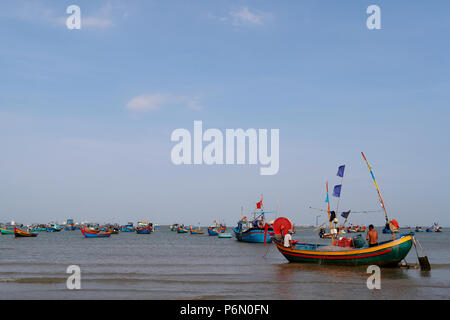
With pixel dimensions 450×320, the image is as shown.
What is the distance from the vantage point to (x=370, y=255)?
73.5ft

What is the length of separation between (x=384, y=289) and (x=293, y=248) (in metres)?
8.91

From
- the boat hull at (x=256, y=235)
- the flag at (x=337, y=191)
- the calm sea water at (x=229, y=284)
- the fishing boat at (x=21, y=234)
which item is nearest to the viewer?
the calm sea water at (x=229, y=284)

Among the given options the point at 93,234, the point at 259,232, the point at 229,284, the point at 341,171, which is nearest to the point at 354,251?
the point at 341,171

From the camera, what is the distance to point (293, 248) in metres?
25.8

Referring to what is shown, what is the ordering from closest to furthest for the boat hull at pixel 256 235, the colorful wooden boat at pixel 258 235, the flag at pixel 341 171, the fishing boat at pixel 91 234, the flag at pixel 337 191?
the flag at pixel 337 191 → the flag at pixel 341 171 → the colorful wooden boat at pixel 258 235 → the boat hull at pixel 256 235 → the fishing boat at pixel 91 234

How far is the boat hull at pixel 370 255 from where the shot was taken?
2189 centimetres

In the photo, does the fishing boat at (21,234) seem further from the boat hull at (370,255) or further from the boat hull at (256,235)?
the boat hull at (370,255)

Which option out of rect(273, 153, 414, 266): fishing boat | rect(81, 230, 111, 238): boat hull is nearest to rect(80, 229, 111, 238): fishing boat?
rect(81, 230, 111, 238): boat hull

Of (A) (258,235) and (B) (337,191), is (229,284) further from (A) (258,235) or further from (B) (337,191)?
(A) (258,235)

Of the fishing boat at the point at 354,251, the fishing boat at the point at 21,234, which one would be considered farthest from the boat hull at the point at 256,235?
the fishing boat at the point at 21,234

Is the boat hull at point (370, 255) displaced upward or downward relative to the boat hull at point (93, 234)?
upward

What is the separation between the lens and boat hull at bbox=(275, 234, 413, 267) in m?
21.9
